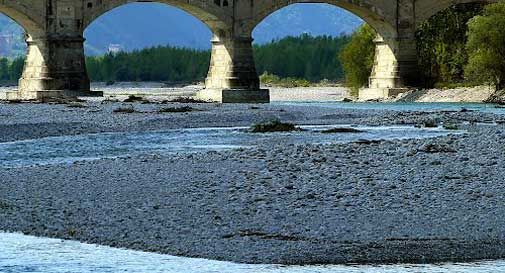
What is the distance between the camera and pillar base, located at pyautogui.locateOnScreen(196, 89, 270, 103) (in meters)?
67.1

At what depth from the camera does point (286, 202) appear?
1938 cm

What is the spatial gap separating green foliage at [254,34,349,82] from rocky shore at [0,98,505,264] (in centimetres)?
10330

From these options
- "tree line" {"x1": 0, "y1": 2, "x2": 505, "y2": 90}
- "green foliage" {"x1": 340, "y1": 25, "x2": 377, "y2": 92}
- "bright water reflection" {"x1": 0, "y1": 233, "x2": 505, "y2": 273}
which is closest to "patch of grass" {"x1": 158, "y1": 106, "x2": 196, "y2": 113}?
"tree line" {"x1": 0, "y1": 2, "x2": 505, "y2": 90}

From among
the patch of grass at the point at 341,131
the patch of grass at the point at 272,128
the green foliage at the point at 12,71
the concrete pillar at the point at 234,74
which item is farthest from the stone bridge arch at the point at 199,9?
the green foliage at the point at 12,71

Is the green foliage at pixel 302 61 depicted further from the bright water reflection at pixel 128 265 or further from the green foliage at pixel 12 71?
the bright water reflection at pixel 128 265

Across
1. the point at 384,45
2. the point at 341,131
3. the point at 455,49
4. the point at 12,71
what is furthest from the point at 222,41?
the point at 12,71

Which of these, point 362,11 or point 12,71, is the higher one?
point 362,11

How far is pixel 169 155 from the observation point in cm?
2800

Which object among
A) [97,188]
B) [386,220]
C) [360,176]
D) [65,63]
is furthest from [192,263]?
[65,63]

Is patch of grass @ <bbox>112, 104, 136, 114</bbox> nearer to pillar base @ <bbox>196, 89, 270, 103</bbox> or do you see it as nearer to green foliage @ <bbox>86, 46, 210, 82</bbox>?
pillar base @ <bbox>196, 89, 270, 103</bbox>

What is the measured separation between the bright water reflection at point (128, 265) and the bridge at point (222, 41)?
46.8 m

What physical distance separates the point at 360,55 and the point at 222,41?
721 inches

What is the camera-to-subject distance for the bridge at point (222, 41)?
62.7m

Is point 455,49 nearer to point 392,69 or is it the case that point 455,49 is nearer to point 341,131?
point 392,69
